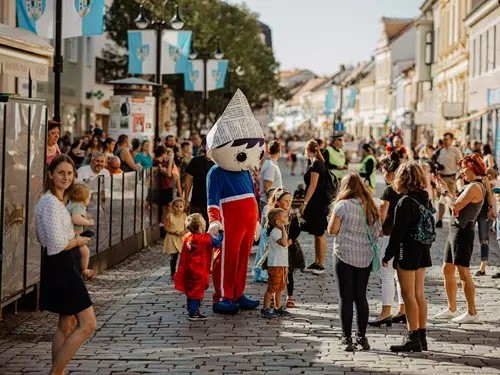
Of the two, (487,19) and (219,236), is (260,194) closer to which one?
(219,236)

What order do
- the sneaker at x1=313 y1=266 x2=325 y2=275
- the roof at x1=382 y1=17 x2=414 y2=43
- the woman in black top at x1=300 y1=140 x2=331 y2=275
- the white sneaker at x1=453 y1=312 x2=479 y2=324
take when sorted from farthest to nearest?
the roof at x1=382 y1=17 x2=414 y2=43 < the woman in black top at x1=300 y1=140 x2=331 y2=275 < the sneaker at x1=313 y1=266 x2=325 y2=275 < the white sneaker at x1=453 y1=312 x2=479 y2=324

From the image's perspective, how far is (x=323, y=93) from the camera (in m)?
164

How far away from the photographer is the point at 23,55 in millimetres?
9992

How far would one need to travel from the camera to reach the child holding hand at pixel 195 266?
1030 cm

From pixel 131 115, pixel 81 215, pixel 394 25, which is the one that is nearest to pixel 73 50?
pixel 131 115

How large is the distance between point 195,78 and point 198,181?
2111 cm

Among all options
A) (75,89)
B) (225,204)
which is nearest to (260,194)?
(225,204)

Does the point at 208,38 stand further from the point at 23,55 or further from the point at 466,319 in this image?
the point at 466,319

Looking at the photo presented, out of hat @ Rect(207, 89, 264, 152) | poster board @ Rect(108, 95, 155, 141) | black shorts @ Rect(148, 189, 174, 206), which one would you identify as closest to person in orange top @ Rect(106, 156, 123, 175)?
black shorts @ Rect(148, 189, 174, 206)

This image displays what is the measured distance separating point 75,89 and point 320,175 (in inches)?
1433

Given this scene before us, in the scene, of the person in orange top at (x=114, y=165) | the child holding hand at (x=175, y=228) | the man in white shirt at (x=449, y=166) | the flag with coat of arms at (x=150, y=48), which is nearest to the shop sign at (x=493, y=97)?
the flag with coat of arms at (x=150, y=48)

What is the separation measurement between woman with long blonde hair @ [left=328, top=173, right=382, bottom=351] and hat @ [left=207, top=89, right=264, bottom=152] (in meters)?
2.71

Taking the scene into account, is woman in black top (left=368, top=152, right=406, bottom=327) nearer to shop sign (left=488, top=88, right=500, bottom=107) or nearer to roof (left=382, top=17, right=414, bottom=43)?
shop sign (left=488, top=88, right=500, bottom=107)

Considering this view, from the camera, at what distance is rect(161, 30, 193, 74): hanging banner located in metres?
26.4
